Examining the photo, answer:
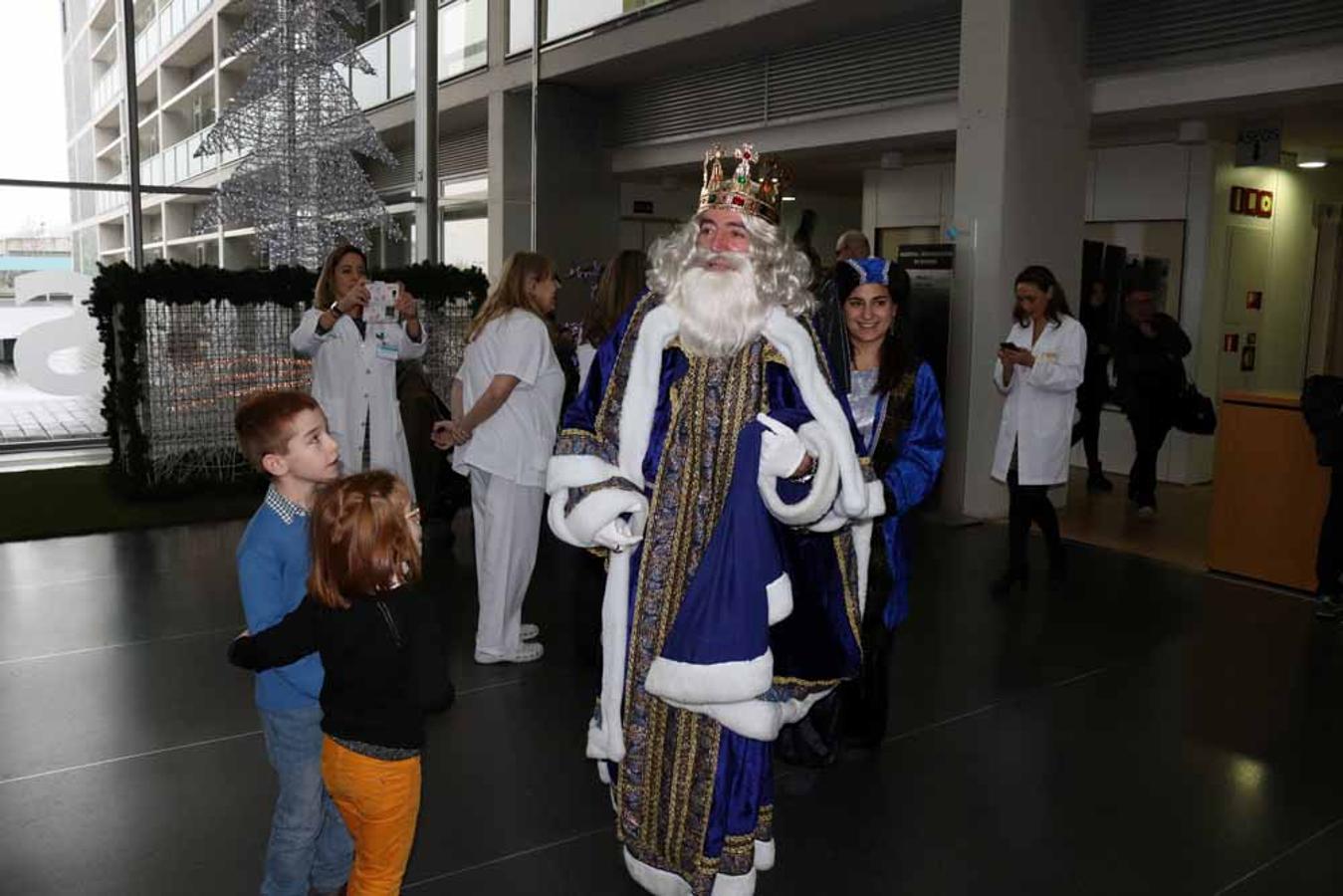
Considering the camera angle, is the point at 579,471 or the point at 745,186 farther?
the point at 745,186

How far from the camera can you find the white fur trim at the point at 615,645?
2.69 m

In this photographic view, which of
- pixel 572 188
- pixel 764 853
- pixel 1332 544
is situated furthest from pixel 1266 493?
pixel 572 188

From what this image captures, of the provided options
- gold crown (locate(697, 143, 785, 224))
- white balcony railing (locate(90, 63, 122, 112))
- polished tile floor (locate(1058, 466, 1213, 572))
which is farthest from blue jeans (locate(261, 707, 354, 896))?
white balcony railing (locate(90, 63, 122, 112))

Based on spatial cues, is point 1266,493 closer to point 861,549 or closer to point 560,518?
point 861,549

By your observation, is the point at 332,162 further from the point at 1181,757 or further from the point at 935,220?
the point at 1181,757

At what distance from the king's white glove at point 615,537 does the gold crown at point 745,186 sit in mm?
818

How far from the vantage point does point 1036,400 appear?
586 centimetres

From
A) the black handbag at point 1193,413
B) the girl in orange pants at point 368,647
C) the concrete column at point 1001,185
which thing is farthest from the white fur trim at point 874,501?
the black handbag at point 1193,413

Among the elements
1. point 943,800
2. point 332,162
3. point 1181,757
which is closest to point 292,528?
point 943,800

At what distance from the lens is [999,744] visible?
391cm

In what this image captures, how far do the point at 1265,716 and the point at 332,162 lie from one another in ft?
28.3

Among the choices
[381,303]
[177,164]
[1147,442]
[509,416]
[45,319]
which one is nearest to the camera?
[509,416]

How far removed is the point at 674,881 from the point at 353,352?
10.1 feet

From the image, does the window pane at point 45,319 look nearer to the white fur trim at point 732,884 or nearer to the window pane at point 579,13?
the window pane at point 579,13
